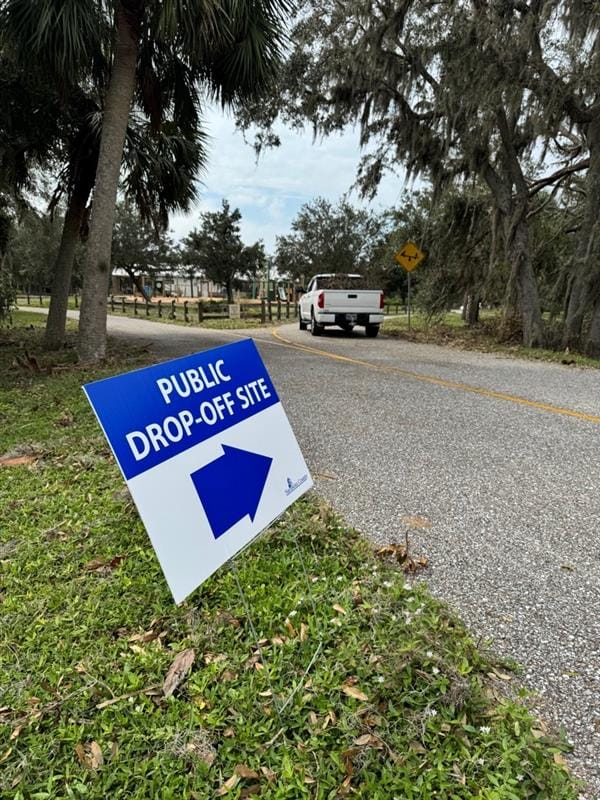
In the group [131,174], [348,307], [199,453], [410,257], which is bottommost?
[199,453]

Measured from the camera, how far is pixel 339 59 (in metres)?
10.8

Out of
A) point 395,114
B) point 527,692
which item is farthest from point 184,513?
point 395,114

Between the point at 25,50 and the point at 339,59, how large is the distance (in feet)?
22.7

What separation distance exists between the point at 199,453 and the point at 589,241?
10934mm

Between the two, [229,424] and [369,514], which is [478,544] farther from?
[229,424]

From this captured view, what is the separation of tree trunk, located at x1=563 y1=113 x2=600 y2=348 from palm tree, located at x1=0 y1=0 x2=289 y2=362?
6.72 metres

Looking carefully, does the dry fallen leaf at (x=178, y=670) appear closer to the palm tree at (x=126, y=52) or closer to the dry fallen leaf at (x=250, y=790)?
the dry fallen leaf at (x=250, y=790)

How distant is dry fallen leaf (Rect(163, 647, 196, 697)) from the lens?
1712 millimetres

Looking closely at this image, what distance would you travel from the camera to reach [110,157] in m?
6.97

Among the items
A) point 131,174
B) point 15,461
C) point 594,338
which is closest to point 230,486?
point 15,461

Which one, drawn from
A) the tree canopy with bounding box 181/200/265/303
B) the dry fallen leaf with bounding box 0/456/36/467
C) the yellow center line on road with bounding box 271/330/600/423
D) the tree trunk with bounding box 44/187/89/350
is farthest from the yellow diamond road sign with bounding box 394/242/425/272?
the tree canopy with bounding box 181/200/265/303

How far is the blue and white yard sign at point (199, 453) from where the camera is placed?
1.48 meters

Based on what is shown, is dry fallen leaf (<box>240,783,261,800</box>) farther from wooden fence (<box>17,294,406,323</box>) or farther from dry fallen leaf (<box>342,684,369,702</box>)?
wooden fence (<box>17,294,406,323</box>)

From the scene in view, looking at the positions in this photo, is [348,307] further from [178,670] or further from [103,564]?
[178,670]
